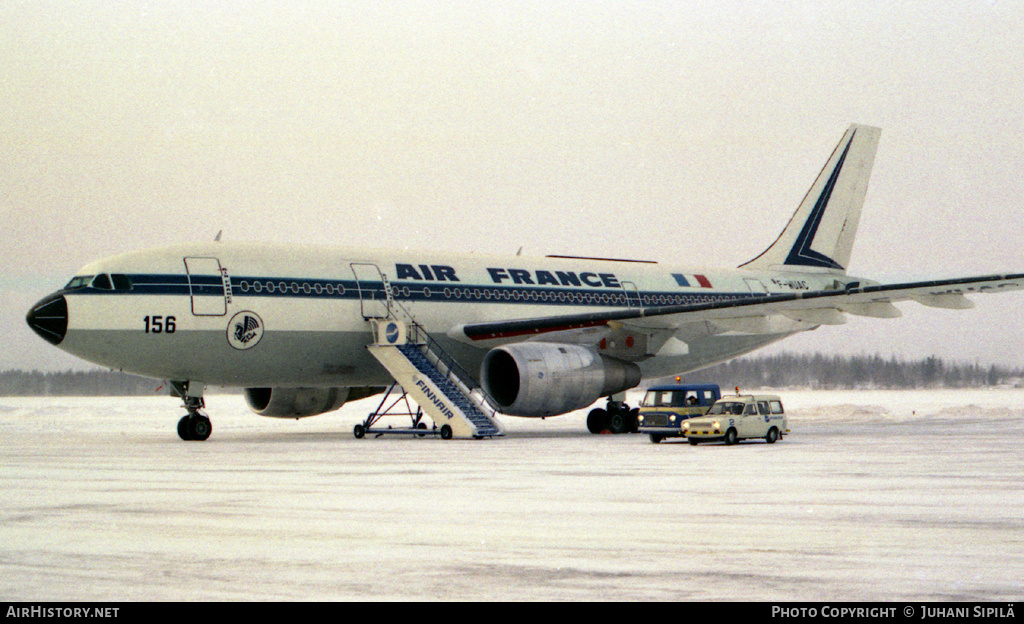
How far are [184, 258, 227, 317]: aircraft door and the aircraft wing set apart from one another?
599 cm

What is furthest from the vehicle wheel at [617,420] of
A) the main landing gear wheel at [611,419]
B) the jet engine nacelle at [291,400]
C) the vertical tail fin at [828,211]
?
the vertical tail fin at [828,211]

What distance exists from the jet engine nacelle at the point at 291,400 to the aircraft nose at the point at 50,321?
6.85 metres

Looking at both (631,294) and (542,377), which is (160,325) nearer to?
(542,377)

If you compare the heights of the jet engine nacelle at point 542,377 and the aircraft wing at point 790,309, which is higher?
the aircraft wing at point 790,309

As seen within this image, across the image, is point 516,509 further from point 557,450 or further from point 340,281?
point 340,281

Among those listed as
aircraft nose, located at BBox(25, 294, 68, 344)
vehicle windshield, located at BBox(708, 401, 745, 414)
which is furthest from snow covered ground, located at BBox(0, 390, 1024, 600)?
aircraft nose, located at BBox(25, 294, 68, 344)

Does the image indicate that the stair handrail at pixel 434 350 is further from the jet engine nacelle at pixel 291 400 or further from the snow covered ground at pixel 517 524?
the snow covered ground at pixel 517 524

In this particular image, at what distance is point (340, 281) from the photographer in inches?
993

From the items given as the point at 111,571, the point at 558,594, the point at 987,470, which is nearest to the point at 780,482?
the point at 987,470

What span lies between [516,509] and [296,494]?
2.77m

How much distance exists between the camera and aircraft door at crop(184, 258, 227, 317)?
2319 cm

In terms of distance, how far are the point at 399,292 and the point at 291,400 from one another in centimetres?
473

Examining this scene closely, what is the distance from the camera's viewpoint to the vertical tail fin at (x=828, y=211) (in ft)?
118

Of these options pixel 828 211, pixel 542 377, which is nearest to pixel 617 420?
pixel 542 377
